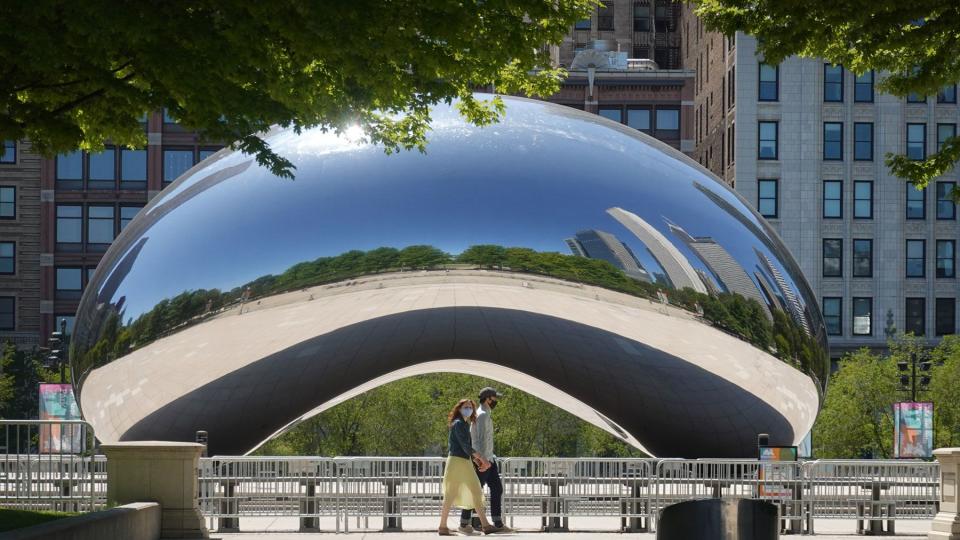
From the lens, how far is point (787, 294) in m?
20.5

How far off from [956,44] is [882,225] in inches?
2179

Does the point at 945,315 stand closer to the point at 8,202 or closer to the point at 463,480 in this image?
the point at 8,202

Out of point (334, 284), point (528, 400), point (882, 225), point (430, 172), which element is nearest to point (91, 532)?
point (334, 284)

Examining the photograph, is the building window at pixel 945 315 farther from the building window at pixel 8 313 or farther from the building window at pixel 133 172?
the building window at pixel 8 313

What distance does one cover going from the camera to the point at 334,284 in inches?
779

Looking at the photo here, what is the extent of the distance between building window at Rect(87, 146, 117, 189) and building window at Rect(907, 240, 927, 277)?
1505 inches

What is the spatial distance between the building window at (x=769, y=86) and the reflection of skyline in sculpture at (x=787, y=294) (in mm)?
50762

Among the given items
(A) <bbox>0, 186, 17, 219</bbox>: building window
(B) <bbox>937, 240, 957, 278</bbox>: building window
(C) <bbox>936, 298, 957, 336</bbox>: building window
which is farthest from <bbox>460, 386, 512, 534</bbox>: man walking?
(A) <bbox>0, 186, 17, 219</bbox>: building window

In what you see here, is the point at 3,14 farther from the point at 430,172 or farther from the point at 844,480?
the point at 844,480

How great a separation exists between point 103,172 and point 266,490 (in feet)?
173

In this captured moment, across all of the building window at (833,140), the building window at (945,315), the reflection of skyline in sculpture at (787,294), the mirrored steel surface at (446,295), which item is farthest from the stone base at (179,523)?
the building window at (945,315)

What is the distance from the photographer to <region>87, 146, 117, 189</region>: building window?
69312 mm

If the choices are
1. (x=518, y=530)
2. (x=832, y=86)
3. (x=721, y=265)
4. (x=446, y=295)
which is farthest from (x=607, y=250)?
(x=832, y=86)

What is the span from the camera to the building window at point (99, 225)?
2721 inches
